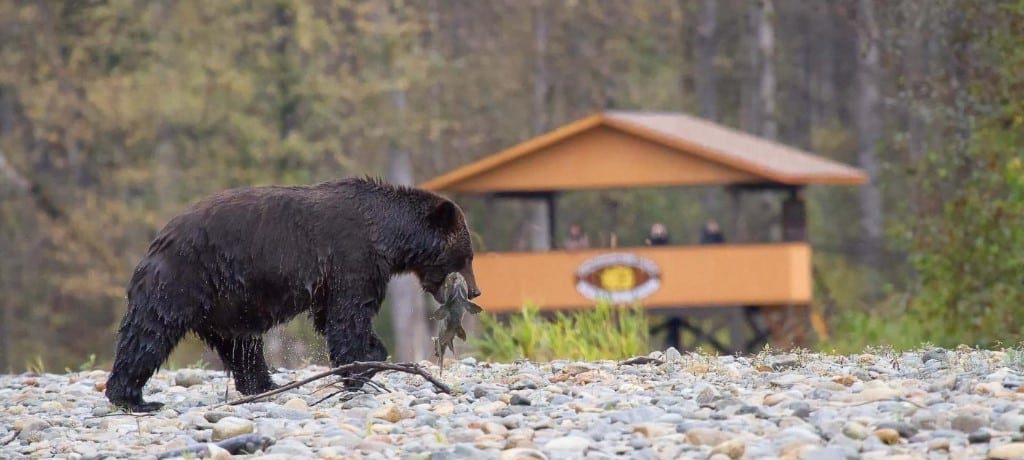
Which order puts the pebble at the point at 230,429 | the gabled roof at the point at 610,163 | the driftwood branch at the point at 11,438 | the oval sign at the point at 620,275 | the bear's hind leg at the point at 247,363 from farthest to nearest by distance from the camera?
the gabled roof at the point at 610,163
the oval sign at the point at 620,275
the bear's hind leg at the point at 247,363
the driftwood branch at the point at 11,438
the pebble at the point at 230,429

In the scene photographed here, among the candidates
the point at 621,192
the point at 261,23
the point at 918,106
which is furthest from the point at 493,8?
the point at 918,106

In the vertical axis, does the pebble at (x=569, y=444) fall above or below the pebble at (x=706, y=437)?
below

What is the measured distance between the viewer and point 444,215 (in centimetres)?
1104

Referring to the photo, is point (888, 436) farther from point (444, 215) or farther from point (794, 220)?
point (794, 220)

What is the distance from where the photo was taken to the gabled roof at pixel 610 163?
92.1ft

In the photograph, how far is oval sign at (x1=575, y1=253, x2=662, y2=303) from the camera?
26.7 m

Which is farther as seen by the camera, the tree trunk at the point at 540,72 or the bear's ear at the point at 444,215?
the tree trunk at the point at 540,72

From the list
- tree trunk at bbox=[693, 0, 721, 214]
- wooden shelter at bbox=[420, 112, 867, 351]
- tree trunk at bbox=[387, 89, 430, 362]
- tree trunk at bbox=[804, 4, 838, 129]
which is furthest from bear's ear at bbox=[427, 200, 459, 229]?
tree trunk at bbox=[804, 4, 838, 129]

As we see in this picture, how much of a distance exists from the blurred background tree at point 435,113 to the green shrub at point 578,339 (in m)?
6.17

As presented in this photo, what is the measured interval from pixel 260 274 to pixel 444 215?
1.34 metres

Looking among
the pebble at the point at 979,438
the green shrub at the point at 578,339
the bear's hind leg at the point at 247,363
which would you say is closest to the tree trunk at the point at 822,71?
the green shrub at the point at 578,339

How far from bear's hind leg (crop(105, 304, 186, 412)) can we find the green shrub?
4.26 metres

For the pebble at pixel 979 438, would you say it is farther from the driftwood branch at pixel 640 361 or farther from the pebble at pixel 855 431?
the driftwood branch at pixel 640 361

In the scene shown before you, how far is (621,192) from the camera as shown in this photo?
4675cm
